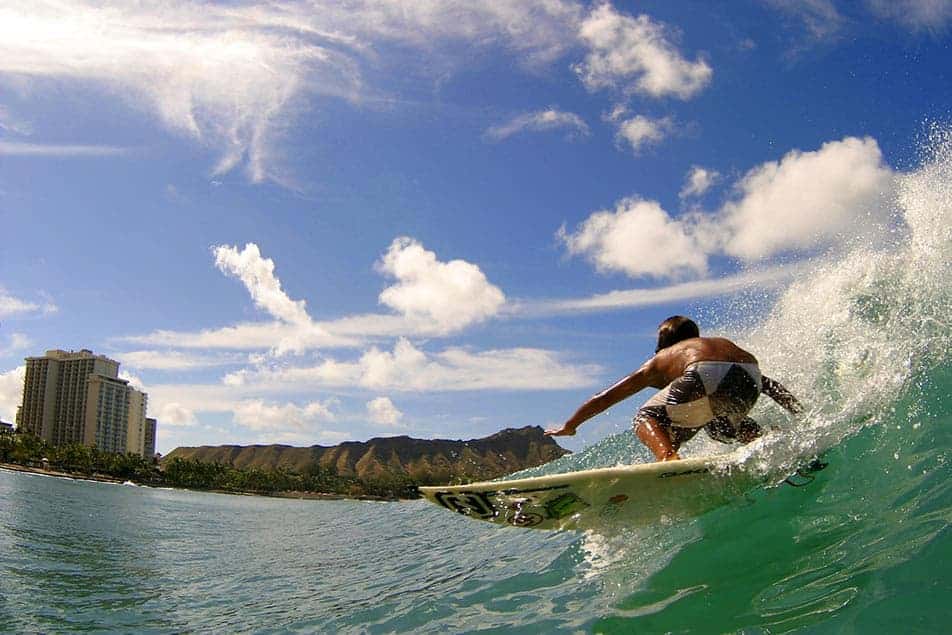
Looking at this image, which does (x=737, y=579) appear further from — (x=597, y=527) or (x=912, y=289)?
(x=912, y=289)

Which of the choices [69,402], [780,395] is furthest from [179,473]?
[780,395]

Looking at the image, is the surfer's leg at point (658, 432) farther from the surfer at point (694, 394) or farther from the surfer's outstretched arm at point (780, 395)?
the surfer's outstretched arm at point (780, 395)

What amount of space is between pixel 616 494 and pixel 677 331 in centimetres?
186

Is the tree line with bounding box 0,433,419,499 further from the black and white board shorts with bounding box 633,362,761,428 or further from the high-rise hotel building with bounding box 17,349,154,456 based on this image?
the black and white board shorts with bounding box 633,362,761,428

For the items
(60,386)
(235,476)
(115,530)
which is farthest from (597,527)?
(60,386)

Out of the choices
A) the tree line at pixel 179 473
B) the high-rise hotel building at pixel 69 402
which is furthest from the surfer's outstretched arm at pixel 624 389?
the high-rise hotel building at pixel 69 402

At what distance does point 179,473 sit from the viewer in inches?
→ 5389

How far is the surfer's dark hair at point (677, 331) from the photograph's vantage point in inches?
266

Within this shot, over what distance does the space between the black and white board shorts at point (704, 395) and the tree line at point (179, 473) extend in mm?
106778

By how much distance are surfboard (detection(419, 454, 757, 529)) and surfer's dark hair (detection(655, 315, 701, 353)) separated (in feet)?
4.75

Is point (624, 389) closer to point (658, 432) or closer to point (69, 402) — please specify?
point (658, 432)

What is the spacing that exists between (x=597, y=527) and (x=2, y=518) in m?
18.5

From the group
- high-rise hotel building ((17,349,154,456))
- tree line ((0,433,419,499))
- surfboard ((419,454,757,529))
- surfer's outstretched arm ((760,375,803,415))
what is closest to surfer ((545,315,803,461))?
surfer's outstretched arm ((760,375,803,415))

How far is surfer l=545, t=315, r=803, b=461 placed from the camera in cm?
613
